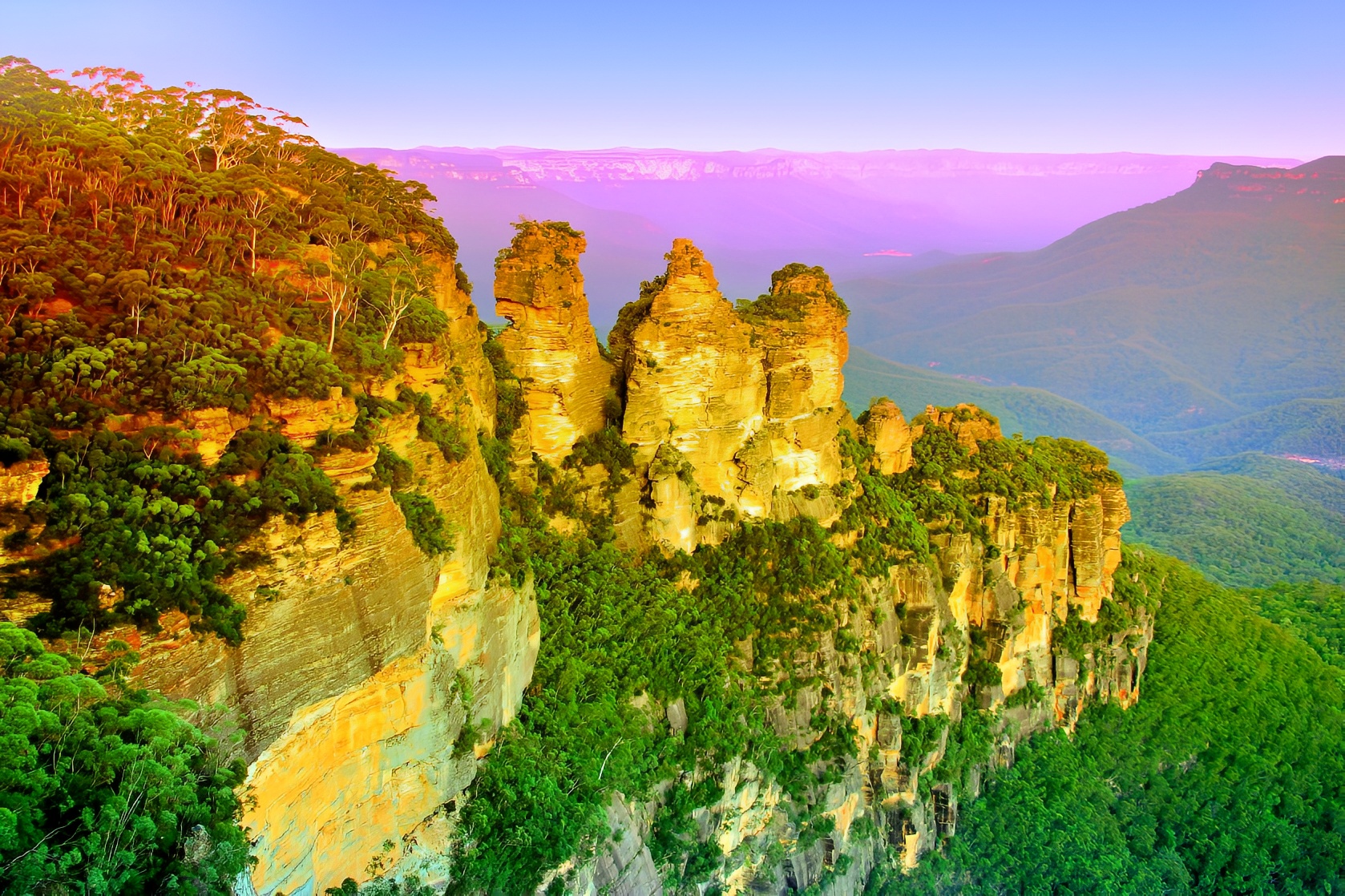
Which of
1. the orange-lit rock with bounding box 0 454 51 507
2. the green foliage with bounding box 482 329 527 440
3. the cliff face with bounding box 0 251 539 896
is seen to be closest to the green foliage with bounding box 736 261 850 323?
the green foliage with bounding box 482 329 527 440

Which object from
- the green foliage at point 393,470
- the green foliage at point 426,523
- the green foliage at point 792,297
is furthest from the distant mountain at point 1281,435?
the green foliage at point 393,470

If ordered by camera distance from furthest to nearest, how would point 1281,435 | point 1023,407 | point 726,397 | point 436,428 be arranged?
1. point 1023,407
2. point 1281,435
3. point 726,397
4. point 436,428

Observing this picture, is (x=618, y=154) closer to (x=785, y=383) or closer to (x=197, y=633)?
(x=785, y=383)

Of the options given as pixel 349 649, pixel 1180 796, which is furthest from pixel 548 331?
pixel 1180 796

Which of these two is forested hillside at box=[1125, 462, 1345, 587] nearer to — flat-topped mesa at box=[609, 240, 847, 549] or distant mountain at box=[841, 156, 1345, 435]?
flat-topped mesa at box=[609, 240, 847, 549]

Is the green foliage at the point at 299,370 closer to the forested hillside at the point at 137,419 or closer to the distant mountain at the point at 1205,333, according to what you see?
the forested hillside at the point at 137,419

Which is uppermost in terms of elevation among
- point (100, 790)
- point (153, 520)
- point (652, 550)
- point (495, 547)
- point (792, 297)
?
point (792, 297)

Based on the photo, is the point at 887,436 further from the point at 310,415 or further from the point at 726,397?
the point at 310,415

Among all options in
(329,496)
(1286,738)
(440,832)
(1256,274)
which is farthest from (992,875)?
(1256,274)
